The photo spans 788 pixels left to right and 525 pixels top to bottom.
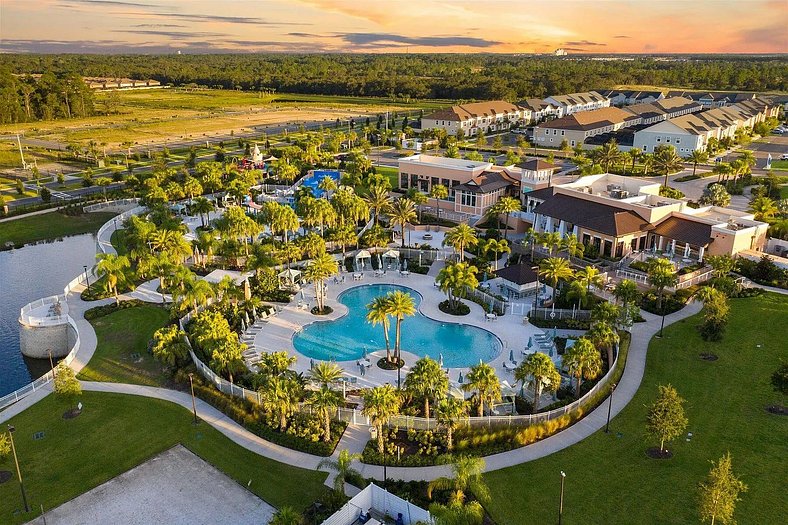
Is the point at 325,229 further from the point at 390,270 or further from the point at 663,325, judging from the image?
the point at 663,325

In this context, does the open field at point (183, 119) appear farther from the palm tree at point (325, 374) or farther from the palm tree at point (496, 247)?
the palm tree at point (325, 374)

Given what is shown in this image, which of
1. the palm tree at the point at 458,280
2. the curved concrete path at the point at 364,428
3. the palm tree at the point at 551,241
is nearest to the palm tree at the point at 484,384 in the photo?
the curved concrete path at the point at 364,428

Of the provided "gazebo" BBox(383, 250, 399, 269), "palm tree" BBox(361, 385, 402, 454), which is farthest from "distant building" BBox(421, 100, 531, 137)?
"palm tree" BBox(361, 385, 402, 454)

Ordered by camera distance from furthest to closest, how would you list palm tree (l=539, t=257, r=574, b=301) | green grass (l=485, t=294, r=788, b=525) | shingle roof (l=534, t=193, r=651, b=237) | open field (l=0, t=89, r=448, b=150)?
open field (l=0, t=89, r=448, b=150)
shingle roof (l=534, t=193, r=651, b=237)
palm tree (l=539, t=257, r=574, b=301)
green grass (l=485, t=294, r=788, b=525)

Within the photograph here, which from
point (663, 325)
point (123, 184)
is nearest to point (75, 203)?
point (123, 184)

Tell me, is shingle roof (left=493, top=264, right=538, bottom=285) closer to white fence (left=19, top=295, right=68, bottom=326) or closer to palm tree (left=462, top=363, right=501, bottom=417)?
palm tree (left=462, top=363, right=501, bottom=417)

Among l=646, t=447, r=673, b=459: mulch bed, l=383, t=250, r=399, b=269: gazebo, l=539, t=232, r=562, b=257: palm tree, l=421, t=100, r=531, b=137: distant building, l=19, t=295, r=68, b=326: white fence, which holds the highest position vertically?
l=421, t=100, r=531, b=137: distant building
